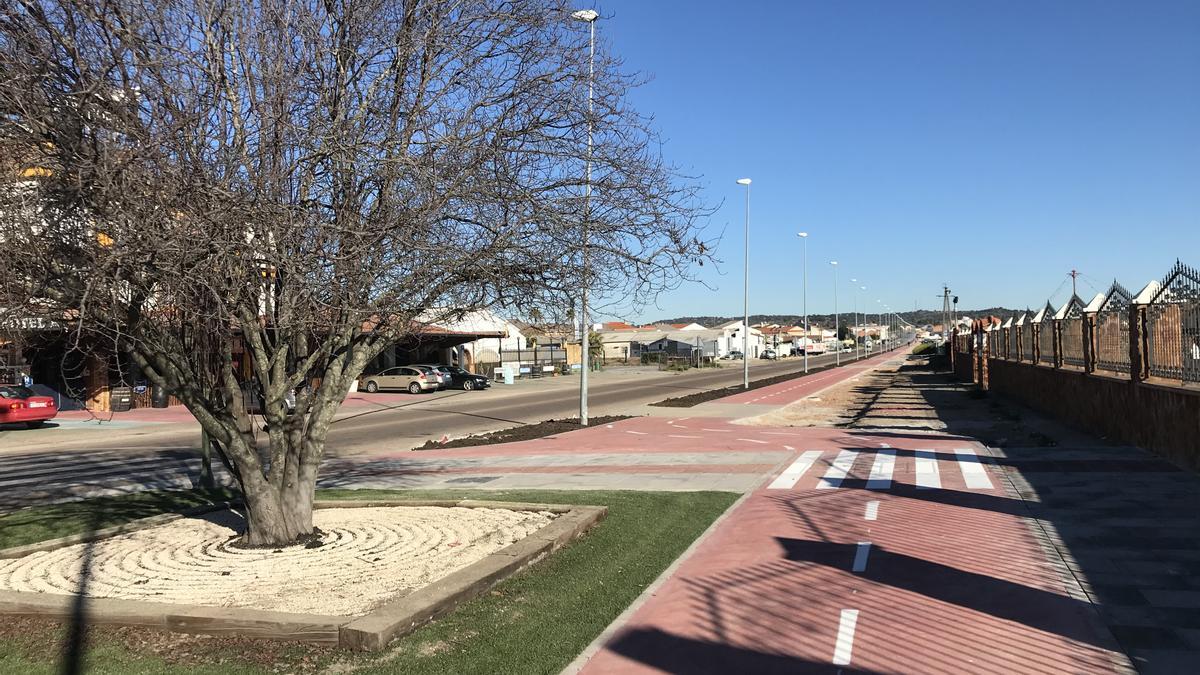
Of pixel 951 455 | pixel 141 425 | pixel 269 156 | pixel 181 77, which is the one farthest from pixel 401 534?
pixel 141 425

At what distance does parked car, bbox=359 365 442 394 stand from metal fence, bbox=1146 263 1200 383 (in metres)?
31.1

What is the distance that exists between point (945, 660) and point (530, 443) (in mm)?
13914

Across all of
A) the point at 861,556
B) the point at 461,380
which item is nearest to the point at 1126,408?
the point at 861,556

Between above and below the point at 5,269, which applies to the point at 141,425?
below

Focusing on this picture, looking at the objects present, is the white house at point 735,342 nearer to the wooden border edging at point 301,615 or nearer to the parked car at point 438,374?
the parked car at point 438,374

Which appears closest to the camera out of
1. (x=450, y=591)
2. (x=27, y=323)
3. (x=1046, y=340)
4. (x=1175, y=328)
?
(x=450, y=591)

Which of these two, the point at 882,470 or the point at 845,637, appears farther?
the point at 882,470

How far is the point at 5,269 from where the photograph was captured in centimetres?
568

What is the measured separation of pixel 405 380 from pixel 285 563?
33755 millimetres

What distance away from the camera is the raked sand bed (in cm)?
613

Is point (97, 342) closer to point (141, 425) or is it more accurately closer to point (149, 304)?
point (149, 304)

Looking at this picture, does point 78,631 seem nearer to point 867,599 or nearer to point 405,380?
point 867,599

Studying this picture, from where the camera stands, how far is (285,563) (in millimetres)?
7020

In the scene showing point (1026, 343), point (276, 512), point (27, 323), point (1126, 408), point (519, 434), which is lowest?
point (519, 434)
